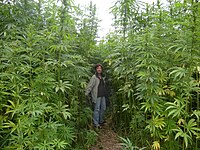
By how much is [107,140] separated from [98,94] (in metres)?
0.93

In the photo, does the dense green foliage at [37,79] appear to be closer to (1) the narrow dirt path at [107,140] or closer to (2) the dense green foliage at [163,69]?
(1) the narrow dirt path at [107,140]

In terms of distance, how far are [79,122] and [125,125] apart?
944mm

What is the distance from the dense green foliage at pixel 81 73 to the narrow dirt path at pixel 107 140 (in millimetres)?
229

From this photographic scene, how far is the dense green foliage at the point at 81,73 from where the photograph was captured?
2367 mm

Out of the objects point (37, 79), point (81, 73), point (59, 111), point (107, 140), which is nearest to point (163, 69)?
point (81, 73)

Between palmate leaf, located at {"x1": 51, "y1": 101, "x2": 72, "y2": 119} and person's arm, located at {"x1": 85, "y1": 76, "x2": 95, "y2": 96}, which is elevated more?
person's arm, located at {"x1": 85, "y1": 76, "x2": 95, "y2": 96}

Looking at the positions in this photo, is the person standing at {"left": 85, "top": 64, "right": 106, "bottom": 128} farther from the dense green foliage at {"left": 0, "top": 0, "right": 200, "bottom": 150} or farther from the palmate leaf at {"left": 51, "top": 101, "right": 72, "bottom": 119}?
the palmate leaf at {"left": 51, "top": 101, "right": 72, "bottom": 119}

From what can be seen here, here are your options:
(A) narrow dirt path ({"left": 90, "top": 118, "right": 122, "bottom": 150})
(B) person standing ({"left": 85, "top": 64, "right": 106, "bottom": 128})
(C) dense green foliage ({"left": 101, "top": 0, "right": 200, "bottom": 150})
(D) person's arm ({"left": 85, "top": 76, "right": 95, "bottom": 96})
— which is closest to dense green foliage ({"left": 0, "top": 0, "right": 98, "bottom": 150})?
(A) narrow dirt path ({"left": 90, "top": 118, "right": 122, "bottom": 150})

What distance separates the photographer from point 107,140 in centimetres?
389

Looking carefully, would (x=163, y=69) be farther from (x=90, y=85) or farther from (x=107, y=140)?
(x=107, y=140)

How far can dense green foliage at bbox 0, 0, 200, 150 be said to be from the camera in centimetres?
237

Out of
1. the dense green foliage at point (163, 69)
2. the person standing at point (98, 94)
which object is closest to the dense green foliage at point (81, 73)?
the dense green foliage at point (163, 69)

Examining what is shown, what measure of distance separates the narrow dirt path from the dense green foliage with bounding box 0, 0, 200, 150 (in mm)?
229

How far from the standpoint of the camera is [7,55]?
256cm
